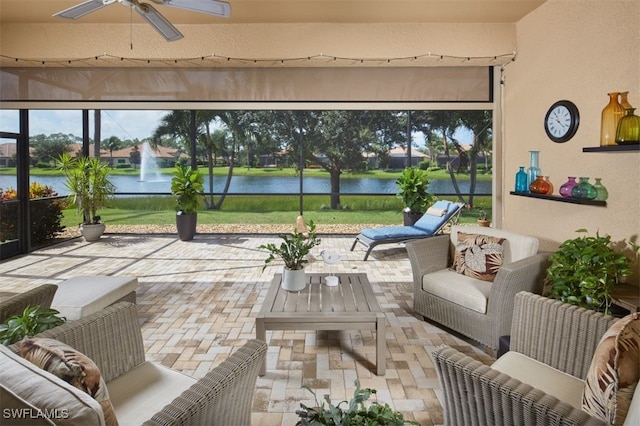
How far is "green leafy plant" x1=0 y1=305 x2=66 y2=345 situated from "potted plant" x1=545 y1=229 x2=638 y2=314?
2.64 meters

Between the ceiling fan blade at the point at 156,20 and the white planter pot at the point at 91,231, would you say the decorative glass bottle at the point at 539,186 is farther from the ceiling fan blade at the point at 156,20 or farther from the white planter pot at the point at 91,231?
the white planter pot at the point at 91,231

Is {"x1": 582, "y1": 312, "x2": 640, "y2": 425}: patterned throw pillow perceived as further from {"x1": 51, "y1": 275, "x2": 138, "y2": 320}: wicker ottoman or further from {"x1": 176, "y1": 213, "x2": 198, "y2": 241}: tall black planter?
{"x1": 176, "y1": 213, "x2": 198, "y2": 241}: tall black planter

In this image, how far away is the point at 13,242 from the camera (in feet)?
20.0

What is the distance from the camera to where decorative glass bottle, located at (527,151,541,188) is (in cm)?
421

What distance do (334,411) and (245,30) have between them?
15.5 ft

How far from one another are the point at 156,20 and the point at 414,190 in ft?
15.7

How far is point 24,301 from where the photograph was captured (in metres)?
2.06

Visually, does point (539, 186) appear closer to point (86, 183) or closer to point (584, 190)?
point (584, 190)

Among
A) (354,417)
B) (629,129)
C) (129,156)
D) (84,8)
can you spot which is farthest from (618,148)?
(129,156)

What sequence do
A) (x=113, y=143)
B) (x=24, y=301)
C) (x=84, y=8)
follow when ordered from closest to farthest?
(x=24, y=301) → (x=84, y=8) → (x=113, y=143)

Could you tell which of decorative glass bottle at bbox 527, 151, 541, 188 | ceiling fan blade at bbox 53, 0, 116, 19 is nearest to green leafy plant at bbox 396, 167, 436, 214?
decorative glass bottle at bbox 527, 151, 541, 188

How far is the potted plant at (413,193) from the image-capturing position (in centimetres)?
700

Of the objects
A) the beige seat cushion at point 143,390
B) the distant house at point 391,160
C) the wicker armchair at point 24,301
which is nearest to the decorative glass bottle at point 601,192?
the beige seat cushion at point 143,390

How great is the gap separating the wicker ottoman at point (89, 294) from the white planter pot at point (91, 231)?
14.6 feet
